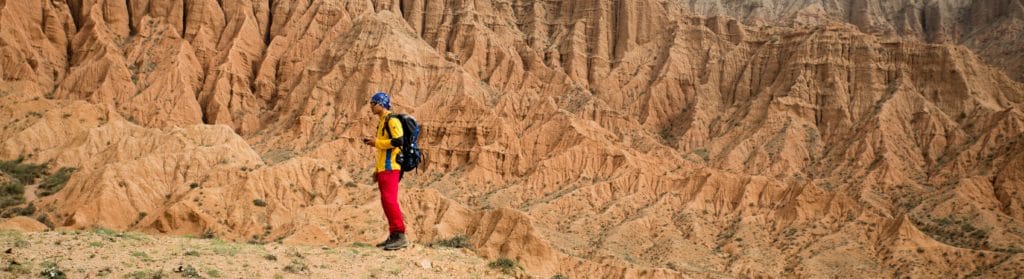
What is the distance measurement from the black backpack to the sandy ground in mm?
1695

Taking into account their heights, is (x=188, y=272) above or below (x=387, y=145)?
below

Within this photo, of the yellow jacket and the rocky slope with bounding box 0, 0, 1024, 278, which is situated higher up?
the yellow jacket

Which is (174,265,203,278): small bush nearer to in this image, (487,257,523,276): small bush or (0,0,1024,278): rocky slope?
(487,257,523,276): small bush

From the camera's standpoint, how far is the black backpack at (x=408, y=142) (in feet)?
49.3

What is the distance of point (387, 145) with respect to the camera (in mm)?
14922

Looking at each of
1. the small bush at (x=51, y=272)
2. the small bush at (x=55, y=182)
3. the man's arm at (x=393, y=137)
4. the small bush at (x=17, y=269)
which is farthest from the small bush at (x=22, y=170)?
the man's arm at (x=393, y=137)

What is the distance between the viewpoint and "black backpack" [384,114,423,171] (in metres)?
15.0

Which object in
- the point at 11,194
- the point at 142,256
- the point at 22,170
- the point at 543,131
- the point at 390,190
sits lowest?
the point at 543,131

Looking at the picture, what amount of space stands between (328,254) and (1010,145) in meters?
95.7

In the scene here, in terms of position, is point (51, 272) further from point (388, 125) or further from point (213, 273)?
point (388, 125)

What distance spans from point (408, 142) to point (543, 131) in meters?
80.8

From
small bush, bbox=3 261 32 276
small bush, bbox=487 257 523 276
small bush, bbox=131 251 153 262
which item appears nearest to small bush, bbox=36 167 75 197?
small bush, bbox=131 251 153 262

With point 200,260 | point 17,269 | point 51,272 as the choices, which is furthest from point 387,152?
point 17,269

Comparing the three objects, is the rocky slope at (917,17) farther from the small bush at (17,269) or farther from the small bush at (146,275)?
the small bush at (17,269)
